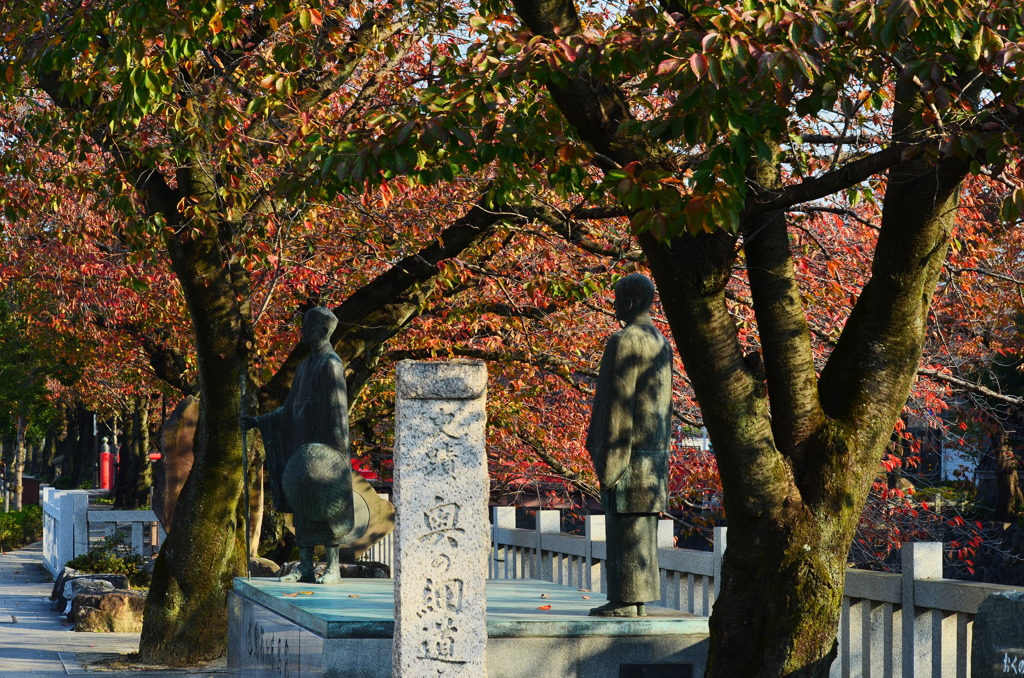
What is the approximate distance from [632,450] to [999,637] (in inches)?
97.6

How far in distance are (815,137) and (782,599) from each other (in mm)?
3130

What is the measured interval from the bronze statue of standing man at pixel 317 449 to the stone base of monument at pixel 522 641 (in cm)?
64

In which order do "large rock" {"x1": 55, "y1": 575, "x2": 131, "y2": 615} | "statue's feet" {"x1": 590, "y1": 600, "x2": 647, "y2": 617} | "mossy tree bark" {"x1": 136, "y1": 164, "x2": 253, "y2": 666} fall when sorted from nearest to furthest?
"statue's feet" {"x1": 590, "y1": 600, "x2": 647, "y2": 617} < "mossy tree bark" {"x1": 136, "y1": 164, "x2": 253, "y2": 666} < "large rock" {"x1": 55, "y1": 575, "x2": 131, "y2": 615}

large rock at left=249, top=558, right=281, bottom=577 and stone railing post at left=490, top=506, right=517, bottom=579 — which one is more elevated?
stone railing post at left=490, top=506, right=517, bottom=579

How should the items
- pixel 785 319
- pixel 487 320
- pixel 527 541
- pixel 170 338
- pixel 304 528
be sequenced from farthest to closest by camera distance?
pixel 170 338 < pixel 487 320 < pixel 527 541 < pixel 304 528 < pixel 785 319

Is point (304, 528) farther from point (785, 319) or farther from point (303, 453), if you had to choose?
point (785, 319)

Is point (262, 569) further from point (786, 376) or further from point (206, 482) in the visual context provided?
point (786, 376)

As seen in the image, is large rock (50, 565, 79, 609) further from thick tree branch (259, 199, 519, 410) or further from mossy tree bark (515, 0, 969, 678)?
mossy tree bark (515, 0, 969, 678)

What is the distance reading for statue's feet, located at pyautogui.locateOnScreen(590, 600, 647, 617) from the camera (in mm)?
7234

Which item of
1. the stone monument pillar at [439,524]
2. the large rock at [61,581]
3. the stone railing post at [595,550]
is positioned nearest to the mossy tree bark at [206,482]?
the stone railing post at [595,550]

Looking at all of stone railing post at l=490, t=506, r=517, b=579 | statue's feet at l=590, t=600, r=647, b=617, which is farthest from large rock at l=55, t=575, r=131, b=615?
statue's feet at l=590, t=600, r=647, b=617

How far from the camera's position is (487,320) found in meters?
16.5

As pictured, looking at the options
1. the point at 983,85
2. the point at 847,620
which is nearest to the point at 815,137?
the point at 983,85

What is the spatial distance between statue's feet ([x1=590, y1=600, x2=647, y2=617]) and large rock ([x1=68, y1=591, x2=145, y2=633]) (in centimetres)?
973
